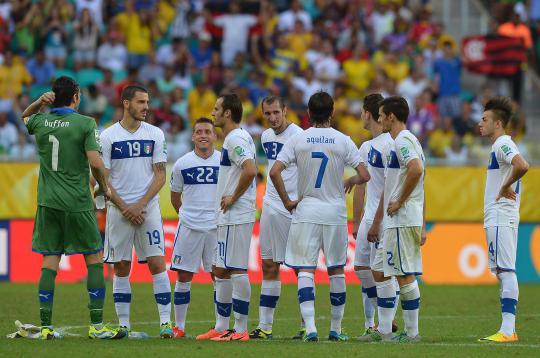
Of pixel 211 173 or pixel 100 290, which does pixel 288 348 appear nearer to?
pixel 100 290

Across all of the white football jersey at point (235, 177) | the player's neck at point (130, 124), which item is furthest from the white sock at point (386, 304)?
the player's neck at point (130, 124)

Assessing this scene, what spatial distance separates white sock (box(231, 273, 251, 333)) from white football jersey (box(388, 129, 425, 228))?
1799 mm

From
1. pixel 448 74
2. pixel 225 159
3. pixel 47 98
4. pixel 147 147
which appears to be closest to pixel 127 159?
pixel 147 147

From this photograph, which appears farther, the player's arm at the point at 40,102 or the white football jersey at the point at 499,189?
the white football jersey at the point at 499,189

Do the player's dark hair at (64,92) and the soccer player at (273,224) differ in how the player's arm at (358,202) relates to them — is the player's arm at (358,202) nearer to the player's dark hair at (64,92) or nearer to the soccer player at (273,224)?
the soccer player at (273,224)

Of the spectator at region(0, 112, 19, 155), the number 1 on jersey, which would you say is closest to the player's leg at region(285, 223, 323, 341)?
the number 1 on jersey

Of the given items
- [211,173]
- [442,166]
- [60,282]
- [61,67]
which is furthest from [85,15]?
[211,173]

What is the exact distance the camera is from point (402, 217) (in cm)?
1202

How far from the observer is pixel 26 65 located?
25.8 m

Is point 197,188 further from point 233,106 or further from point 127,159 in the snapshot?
point 233,106

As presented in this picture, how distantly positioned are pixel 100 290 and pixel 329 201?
261 cm

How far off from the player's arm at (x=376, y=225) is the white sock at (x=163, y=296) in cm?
232

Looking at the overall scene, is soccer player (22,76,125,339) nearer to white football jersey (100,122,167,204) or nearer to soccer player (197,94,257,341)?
white football jersey (100,122,167,204)

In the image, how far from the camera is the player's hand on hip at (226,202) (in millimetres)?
12555
